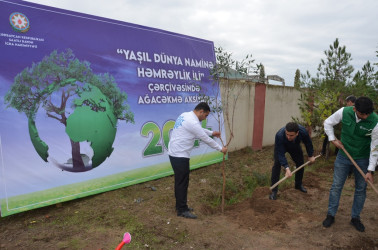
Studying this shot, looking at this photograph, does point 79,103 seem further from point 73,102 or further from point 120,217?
point 120,217

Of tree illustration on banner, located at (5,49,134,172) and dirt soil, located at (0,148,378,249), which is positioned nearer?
dirt soil, located at (0,148,378,249)

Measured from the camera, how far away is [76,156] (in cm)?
409

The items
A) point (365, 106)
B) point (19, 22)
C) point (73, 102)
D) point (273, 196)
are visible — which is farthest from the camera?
point (273, 196)

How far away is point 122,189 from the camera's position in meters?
4.61

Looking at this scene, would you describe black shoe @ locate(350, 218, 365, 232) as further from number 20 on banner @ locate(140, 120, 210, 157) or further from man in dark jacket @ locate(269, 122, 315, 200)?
number 20 on banner @ locate(140, 120, 210, 157)

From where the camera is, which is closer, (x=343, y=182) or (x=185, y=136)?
(x=343, y=182)

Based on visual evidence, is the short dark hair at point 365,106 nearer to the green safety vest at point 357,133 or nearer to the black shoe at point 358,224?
the green safety vest at point 357,133

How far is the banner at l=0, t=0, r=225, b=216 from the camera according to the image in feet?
11.6

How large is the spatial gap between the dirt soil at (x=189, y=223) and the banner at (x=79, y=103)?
32 centimetres

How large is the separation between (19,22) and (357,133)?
4509 mm

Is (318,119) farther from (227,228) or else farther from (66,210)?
(66,210)

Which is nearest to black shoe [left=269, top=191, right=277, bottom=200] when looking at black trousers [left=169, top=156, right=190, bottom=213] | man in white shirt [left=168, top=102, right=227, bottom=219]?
man in white shirt [left=168, top=102, right=227, bottom=219]

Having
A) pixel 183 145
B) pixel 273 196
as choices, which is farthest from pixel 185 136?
pixel 273 196

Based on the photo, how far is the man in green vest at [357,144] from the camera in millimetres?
3029
